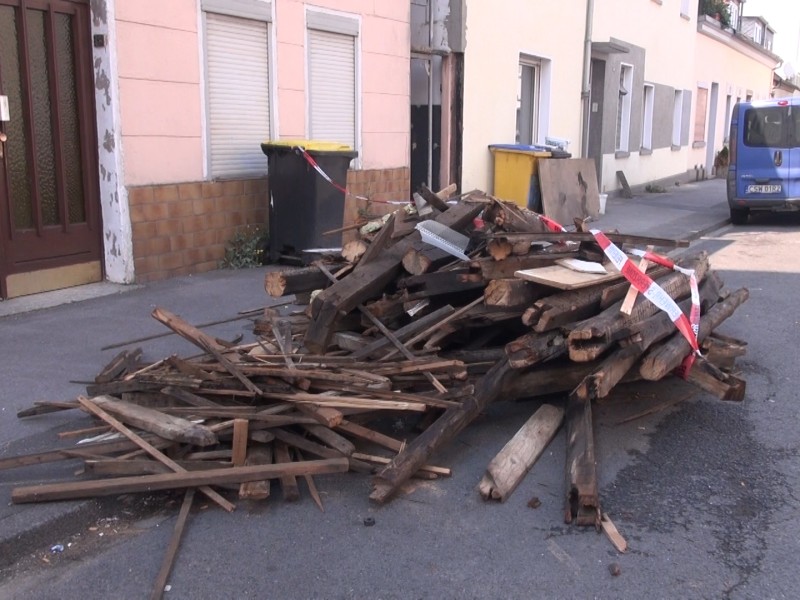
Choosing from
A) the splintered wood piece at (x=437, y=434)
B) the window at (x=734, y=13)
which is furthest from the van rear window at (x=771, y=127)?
the window at (x=734, y=13)

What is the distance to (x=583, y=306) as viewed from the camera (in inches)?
192

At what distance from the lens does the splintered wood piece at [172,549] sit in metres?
3.31

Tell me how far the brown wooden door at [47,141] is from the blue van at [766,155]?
11914 millimetres

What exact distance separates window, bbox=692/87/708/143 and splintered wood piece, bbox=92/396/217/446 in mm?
26588

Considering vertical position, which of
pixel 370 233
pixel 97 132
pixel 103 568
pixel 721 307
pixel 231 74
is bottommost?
pixel 103 568

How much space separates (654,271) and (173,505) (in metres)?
3.50

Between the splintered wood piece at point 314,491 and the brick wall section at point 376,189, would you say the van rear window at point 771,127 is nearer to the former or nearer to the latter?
the brick wall section at point 376,189

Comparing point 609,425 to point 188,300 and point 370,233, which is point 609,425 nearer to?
point 370,233

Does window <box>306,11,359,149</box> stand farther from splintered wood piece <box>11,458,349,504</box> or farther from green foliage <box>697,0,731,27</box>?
green foliage <box>697,0,731,27</box>

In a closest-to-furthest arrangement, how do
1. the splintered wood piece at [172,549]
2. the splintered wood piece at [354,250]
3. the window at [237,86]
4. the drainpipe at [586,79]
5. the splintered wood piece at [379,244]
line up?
the splintered wood piece at [172,549] < the splintered wood piece at [379,244] < the splintered wood piece at [354,250] < the window at [237,86] < the drainpipe at [586,79]

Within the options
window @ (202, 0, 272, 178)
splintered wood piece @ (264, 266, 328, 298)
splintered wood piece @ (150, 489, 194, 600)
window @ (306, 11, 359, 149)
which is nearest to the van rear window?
window @ (306, 11, 359, 149)

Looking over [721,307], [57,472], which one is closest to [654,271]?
[721,307]

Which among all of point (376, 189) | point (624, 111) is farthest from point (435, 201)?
point (624, 111)

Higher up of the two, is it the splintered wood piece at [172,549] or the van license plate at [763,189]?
the van license plate at [763,189]
